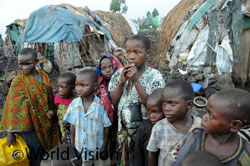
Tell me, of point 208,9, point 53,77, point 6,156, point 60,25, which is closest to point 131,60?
point 6,156

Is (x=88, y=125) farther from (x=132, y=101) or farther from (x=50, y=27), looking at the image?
(x=50, y=27)

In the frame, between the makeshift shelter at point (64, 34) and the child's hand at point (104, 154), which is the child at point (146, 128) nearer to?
the child's hand at point (104, 154)

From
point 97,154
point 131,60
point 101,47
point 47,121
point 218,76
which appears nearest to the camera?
point 131,60

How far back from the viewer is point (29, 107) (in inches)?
96.6

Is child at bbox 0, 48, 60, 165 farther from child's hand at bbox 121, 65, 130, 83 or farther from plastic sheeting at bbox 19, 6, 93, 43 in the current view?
plastic sheeting at bbox 19, 6, 93, 43

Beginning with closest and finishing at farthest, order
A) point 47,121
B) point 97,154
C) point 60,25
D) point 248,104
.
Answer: point 248,104 → point 97,154 → point 47,121 → point 60,25

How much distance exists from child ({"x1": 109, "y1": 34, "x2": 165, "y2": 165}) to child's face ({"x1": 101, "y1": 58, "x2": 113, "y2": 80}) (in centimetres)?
54

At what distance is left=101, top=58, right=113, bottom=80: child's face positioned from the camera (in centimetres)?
256

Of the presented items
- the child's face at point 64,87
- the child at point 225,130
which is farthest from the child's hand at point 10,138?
the child at point 225,130

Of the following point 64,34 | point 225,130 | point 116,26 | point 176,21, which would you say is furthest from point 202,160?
point 116,26

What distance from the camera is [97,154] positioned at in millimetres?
2184

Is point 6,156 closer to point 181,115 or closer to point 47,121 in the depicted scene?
point 47,121

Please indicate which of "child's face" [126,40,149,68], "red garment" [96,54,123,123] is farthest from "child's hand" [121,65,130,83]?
"red garment" [96,54,123,123]

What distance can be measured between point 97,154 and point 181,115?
1.15 meters
